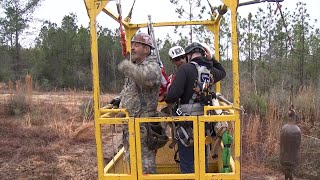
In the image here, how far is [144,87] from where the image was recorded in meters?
4.07

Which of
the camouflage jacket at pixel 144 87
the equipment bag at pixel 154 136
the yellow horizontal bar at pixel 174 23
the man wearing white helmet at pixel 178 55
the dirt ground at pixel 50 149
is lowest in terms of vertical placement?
the dirt ground at pixel 50 149

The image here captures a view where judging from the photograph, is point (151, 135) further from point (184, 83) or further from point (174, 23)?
point (174, 23)

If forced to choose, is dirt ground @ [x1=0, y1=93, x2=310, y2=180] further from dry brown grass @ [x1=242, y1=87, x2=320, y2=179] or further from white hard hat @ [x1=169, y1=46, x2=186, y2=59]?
white hard hat @ [x1=169, y1=46, x2=186, y2=59]

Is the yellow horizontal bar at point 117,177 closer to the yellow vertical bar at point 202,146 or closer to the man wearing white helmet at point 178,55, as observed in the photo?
the yellow vertical bar at point 202,146

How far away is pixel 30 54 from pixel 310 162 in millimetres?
28433

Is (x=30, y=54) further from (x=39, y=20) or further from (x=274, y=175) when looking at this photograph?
(x=274, y=175)

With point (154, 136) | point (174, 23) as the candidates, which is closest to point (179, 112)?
point (154, 136)

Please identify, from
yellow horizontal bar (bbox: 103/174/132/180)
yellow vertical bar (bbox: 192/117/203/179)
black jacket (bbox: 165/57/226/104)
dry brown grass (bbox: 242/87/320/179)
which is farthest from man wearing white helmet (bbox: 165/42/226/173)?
dry brown grass (bbox: 242/87/320/179)

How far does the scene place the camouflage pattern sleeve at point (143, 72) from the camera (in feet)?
12.2

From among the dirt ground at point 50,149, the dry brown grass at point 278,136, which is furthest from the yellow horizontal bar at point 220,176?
the dry brown grass at point 278,136

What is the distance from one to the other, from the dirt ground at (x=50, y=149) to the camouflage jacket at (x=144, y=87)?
4375 millimetres

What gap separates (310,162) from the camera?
Answer: 29.4 feet

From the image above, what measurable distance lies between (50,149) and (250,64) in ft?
35.9

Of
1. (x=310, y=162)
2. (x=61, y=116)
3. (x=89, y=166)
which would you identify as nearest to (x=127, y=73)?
(x=89, y=166)
